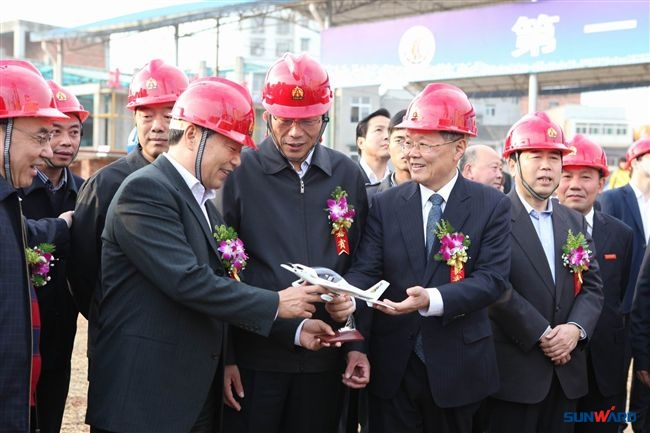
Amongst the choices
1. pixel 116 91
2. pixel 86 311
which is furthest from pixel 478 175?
pixel 116 91

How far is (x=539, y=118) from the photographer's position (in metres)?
4.68

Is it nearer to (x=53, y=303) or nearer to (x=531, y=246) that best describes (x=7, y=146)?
(x=53, y=303)

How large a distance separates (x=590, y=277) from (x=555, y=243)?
304 mm

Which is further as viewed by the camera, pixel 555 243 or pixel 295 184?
pixel 555 243

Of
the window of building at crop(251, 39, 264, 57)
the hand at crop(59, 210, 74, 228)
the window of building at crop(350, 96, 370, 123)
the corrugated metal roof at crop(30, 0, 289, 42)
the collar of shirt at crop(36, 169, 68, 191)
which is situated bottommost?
the hand at crop(59, 210, 74, 228)

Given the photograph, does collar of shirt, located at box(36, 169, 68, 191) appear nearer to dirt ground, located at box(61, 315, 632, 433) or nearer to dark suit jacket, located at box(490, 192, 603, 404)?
dirt ground, located at box(61, 315, 632, 433)

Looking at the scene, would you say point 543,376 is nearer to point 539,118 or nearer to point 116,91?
point 539,118

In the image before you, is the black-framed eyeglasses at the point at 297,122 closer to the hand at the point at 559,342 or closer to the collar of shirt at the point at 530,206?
the collar of shirt at the point at 530,206

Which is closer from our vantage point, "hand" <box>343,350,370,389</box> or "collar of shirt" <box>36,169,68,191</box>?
"hand" <box>343,350,370,389</box>

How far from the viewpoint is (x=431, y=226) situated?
395 cm

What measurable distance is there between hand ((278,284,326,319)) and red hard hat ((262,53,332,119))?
1.00 m

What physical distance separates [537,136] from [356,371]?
5.95ft

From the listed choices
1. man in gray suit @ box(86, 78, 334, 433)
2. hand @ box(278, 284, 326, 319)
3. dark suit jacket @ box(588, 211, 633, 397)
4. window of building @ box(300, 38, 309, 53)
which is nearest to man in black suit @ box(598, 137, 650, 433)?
dark suit jacket @ box(588, 211, 633, 397)

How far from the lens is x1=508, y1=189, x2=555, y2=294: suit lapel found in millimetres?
4314
